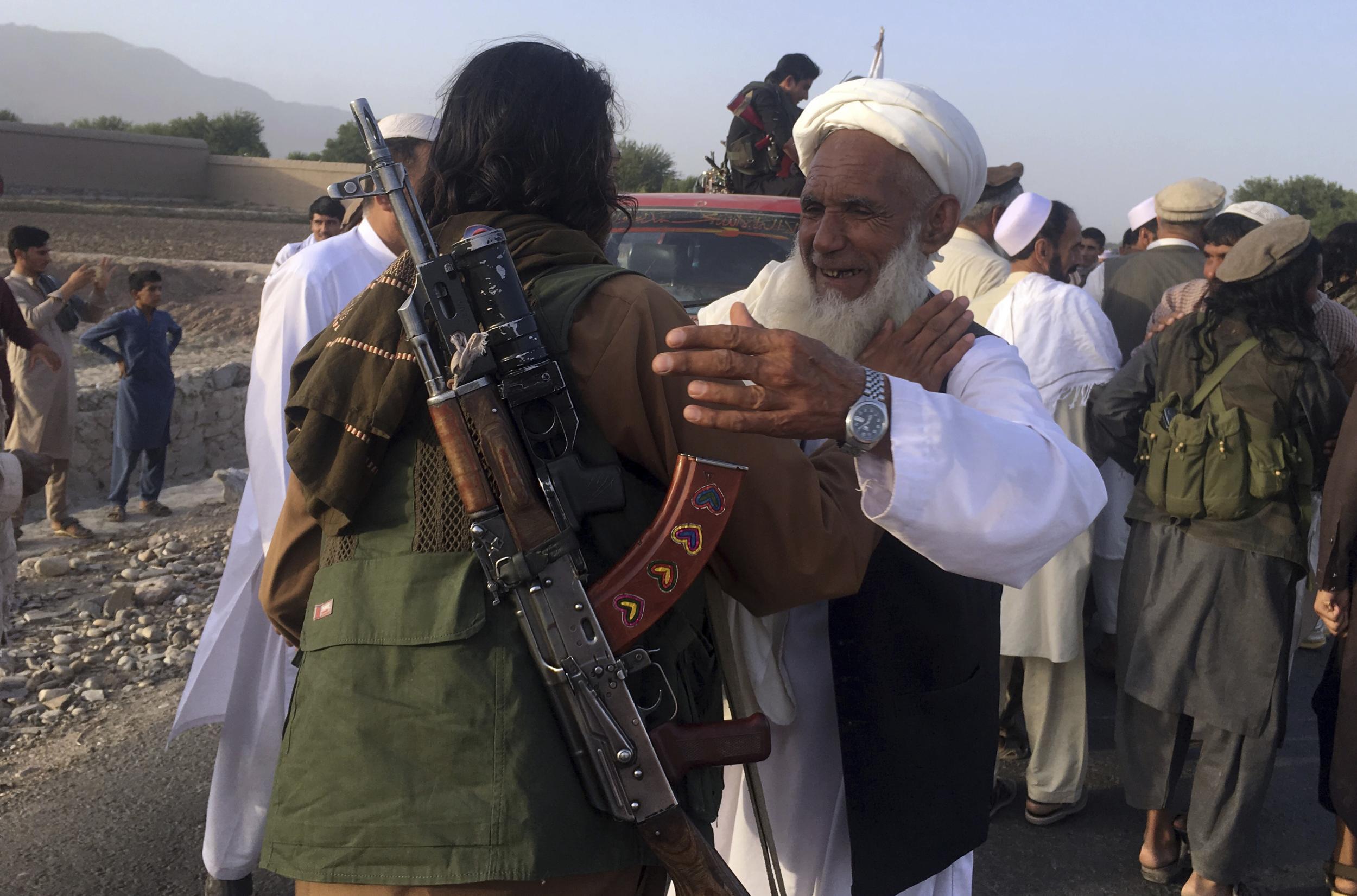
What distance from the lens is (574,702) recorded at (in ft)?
4.35

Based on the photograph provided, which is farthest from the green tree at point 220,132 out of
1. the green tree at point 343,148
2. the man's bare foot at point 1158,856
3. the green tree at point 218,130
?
the man's bare foot at point 1158,856

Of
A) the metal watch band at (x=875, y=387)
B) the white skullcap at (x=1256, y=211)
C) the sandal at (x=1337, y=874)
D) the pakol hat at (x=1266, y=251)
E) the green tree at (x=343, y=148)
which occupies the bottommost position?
the sandal at (x=1337, y=874)

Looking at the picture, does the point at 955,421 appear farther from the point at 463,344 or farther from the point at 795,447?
the point at 463,344

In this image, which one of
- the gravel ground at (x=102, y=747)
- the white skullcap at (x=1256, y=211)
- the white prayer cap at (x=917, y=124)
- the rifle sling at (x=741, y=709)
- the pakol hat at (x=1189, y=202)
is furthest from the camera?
the pakol hat at (x=1189, y=202)

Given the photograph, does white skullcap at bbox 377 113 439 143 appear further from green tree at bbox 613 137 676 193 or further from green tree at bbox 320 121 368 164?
green tree at bbox 320 121 368 164

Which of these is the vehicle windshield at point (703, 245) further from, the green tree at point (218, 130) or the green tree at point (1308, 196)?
the green tree at point (218, 130)

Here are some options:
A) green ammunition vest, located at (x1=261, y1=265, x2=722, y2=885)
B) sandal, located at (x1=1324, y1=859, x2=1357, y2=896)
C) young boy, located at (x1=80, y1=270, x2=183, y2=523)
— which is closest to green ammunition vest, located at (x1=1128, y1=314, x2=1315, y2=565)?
sandal, located at (x1=1324, y1=859, x2=1357, y2=896)

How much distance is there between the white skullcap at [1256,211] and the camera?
492 cm

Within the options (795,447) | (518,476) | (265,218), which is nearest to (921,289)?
(795,447)

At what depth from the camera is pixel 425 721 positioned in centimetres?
128

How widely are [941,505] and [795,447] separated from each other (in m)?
0.23

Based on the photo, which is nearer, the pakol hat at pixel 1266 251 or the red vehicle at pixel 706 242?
the pakol hat at pixel 1266 251

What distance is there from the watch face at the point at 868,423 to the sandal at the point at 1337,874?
285cm

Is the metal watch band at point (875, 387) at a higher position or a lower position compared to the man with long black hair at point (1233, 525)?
higher
